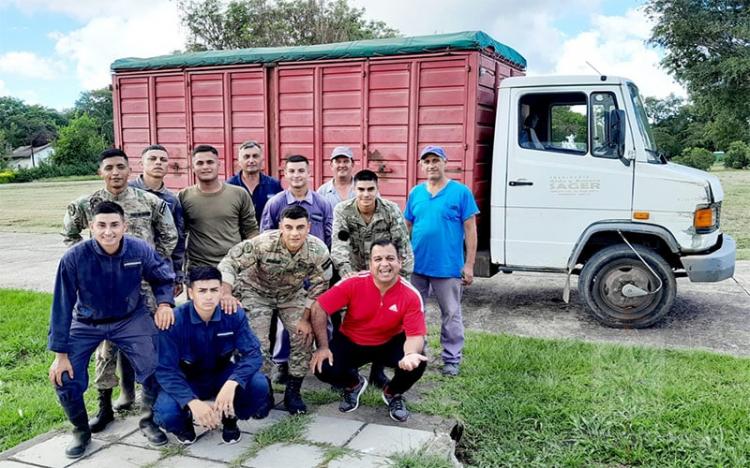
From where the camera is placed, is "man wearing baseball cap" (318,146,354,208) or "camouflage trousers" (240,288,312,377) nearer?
"camouflage trousers" (240,288,312,377)

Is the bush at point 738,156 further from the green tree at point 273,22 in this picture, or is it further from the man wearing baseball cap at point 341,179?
the man wearing baseball cap at point 341,179

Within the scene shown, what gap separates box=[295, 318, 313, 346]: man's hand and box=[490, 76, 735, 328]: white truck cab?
9.39 feet

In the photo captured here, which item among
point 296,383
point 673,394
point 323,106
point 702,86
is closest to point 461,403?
point 296,383

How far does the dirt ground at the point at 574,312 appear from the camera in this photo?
19.0ft

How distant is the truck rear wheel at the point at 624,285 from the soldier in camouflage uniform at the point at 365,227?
2.45 metres

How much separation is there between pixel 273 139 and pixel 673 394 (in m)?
4.85

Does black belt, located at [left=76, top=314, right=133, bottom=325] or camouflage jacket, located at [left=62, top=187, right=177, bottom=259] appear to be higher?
camouflage jacket, located at [left=62, top=187, right=177, bottom=259]

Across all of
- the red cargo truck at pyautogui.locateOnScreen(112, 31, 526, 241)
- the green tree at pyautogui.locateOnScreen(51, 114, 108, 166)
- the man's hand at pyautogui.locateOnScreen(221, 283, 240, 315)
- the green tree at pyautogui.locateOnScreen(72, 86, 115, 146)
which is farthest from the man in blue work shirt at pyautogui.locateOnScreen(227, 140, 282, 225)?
the green tree at pyautogui.locateOnScreen(72, 86, 115, 146)

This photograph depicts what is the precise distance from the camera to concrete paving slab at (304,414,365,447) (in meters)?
3.51

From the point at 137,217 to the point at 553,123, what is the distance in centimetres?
424

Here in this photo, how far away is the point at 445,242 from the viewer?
186 inches

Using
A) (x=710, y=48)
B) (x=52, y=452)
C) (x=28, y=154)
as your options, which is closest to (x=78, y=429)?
(x=52, y=452)

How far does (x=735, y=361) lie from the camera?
4.81 m

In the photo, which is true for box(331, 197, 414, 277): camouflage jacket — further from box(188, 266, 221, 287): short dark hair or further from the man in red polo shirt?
box(188, 266, 221, 287): short dark hair
